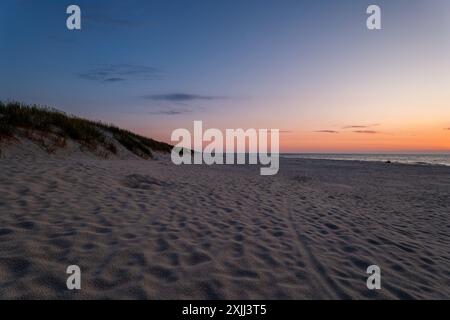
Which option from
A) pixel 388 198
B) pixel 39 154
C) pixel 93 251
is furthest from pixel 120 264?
pixel 388 198

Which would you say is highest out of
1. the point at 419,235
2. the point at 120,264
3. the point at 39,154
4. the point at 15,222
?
the point at 39,154

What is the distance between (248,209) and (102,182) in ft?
14.4

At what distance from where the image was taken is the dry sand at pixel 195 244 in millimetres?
3412

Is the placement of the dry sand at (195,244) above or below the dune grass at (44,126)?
below

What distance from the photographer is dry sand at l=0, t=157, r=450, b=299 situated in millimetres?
3412

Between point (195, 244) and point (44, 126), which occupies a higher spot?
point (44, 126)

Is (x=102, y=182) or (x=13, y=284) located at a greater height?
(x=102, y=182)

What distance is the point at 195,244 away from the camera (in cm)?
470

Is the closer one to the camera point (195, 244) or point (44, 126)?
point (195, 244)

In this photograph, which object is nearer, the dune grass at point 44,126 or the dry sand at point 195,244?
the dry sand at point 195,244

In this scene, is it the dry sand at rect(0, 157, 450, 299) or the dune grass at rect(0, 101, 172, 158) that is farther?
the dune grass at rect(0, 101, 172, 158)

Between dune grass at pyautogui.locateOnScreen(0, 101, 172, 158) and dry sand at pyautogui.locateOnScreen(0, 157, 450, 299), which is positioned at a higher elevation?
dune grass at pyautogui.locateOnScreen(0, 101, 172, 158)
